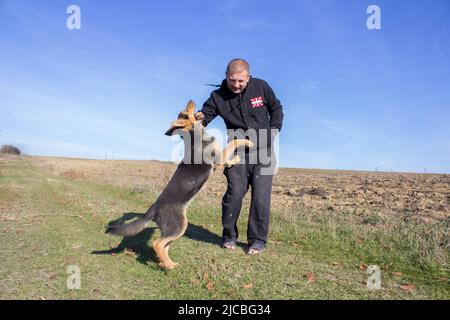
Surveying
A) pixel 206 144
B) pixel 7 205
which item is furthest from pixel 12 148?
pixel 206 144

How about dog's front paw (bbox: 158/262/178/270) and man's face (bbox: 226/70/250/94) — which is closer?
dog's front paw (bbox: 158/262/178/270)

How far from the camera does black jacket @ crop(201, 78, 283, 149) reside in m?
6.51

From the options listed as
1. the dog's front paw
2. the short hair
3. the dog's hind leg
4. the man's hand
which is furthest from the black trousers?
the short hair

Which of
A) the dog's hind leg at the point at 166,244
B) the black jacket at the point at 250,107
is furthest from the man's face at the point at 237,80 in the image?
the dog's hind leg at the point at 166,244

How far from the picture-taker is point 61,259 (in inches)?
226

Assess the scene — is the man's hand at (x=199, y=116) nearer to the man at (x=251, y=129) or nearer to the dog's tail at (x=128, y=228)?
the man at (x=251, y=129)

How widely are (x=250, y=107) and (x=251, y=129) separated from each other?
0.39 meters

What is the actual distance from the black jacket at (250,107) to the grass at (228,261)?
225 cm

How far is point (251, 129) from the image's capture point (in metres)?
6.51

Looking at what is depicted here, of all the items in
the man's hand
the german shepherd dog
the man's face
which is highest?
the man's face

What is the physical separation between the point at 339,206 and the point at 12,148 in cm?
12324

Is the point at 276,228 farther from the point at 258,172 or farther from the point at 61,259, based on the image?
the point at 61,259

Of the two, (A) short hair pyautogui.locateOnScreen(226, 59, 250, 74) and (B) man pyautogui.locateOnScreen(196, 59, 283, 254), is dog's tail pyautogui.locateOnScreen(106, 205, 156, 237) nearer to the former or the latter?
(B) man pyautogui.locateOnScreen(196, 59, 283, 254)

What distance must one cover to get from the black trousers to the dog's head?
103 cm
